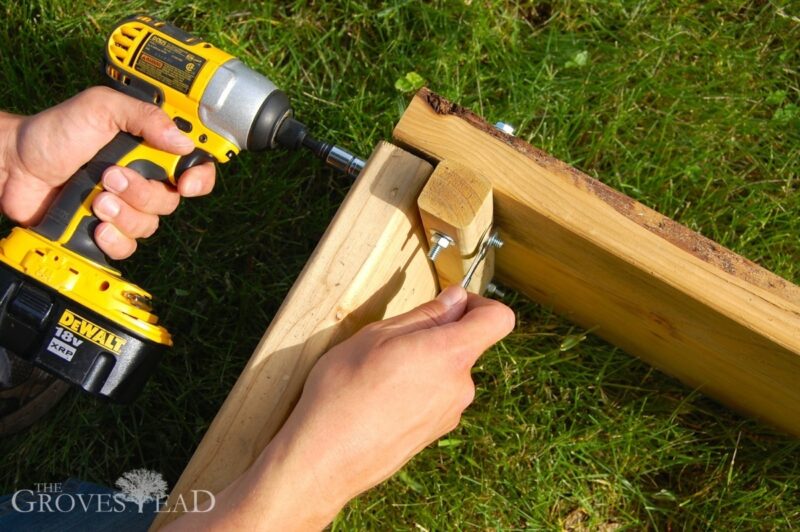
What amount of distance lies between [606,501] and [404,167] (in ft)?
3.72

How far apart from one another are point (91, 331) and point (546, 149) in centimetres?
130

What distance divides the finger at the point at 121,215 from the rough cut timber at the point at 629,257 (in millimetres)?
724

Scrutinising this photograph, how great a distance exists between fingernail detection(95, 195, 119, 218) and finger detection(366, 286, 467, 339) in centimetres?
75

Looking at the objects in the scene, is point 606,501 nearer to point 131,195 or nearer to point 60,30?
point 131,195

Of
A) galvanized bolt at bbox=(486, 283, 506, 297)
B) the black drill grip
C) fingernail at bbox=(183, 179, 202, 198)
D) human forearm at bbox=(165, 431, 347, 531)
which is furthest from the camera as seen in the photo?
galvanized bolt at bbox=(486, 283, 506, 297)

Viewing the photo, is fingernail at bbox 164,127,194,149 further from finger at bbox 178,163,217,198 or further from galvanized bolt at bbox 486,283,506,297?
galvanized bolt at bbox 486,283,506,297

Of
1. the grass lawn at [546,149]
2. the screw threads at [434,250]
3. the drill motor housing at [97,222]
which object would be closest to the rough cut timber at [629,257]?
the screw threads at [434,250]

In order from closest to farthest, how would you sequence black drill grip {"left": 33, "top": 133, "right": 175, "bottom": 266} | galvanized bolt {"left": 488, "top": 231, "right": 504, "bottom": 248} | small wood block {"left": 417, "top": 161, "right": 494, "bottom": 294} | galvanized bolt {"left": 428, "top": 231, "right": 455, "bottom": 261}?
1. small wood block {"left": 417, "top": 161, "right": 494, "bottom": 294}
2. galvanized bolt {"left": 428, "top": 231, "right": 455, "bottom": 261}
3. galvanized bolt {"left": 488, "top": 231, "right": 504, "bottom": 248}
4. black drill grip {"left": 33, "top": 133, "right": 175, "bottom": 266}

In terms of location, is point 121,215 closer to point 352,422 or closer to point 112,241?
point 112,241

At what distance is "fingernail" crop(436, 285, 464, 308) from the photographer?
50.8 inches

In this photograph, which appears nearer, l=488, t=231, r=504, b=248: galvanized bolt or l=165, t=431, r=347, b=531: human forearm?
l=165, t=431, r=347, b=531: human forearm

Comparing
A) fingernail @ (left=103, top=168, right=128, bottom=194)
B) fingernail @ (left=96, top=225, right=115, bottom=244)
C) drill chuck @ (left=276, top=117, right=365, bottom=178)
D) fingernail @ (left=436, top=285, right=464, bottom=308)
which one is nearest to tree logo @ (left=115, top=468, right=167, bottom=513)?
fingernail @ (left=96, top=225, right=115, bottom=244)

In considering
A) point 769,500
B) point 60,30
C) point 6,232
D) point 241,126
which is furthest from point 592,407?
point 60,30

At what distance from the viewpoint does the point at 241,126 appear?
167 cm
